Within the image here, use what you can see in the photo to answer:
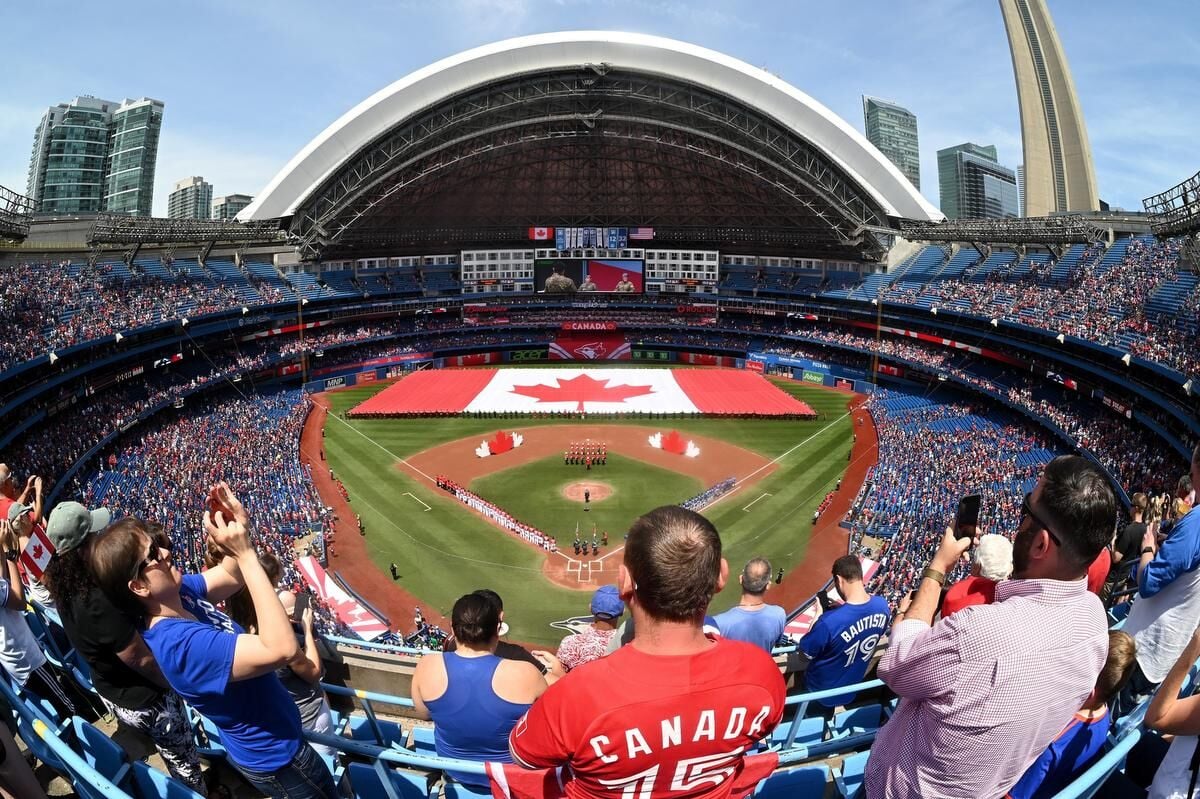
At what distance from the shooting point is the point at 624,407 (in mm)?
44781

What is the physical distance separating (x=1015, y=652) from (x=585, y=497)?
87.9 feet

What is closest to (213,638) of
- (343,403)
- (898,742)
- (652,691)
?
(652,691)

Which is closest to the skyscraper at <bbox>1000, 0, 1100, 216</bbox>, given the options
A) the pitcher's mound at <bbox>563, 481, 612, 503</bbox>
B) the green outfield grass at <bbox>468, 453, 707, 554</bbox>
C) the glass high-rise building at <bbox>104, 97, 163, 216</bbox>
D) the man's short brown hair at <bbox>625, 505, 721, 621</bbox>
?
the green outfield grass at <bbox>468, 453, 707, 554</bbox>

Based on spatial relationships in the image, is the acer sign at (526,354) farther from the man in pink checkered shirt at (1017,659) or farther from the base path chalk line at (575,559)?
the man in pink checkered shirt at (1017,659)

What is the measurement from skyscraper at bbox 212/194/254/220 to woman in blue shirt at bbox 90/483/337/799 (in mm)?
187513

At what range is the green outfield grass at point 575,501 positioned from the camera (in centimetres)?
2697

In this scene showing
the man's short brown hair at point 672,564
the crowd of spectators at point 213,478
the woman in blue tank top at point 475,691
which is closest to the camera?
the man's short brown hair at point 672,564

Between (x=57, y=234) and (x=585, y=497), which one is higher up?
(x=57, y=234)

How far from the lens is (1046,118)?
6456cm

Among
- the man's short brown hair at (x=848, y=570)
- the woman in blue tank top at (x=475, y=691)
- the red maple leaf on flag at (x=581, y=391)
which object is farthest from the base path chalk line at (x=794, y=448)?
the woman in blue tank top at (x=475, y=691)

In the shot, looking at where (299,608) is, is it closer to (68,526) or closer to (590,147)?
(68,526)

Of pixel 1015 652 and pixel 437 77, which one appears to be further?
pixel 437 77

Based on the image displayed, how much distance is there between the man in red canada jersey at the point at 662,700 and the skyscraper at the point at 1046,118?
257 feet

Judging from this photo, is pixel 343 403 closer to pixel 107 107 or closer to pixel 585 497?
pixel 585 497
